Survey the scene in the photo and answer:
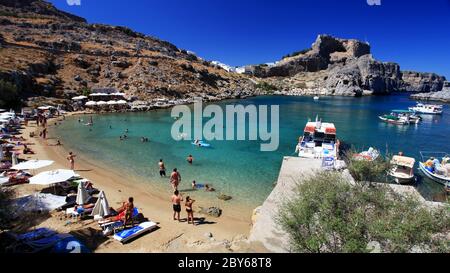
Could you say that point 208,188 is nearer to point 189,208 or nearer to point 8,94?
point 189,208

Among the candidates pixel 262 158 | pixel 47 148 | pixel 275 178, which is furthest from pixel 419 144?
pixel 47 148

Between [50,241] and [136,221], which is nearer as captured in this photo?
[50,241]

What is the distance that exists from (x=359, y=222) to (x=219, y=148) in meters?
23.0

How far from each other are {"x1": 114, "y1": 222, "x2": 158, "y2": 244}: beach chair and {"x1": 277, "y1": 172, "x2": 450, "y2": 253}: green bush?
666cm

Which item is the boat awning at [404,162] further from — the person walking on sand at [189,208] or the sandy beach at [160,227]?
the person walking on sand at [189,208]

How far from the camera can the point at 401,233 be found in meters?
6.75

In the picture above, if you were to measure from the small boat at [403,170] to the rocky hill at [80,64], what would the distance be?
52080mm

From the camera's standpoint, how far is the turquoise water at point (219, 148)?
20.2 meters

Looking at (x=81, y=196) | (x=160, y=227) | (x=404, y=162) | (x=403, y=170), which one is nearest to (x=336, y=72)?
(x=403, y=170)

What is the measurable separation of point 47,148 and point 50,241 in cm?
2101

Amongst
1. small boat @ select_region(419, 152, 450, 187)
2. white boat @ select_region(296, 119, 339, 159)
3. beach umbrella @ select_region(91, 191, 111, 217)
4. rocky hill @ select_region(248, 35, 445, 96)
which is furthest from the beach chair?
rocky hill @ select_region(248, 35, 445, 96)

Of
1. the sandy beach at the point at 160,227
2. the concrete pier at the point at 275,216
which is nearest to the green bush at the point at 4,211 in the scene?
the sandy beach at the point at 160,227

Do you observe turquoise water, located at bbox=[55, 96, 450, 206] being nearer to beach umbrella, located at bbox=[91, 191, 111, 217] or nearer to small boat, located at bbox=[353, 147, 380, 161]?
small boat, located at bbox=[353, 147, 380, 161]

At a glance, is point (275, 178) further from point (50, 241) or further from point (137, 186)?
point (50, 241)
